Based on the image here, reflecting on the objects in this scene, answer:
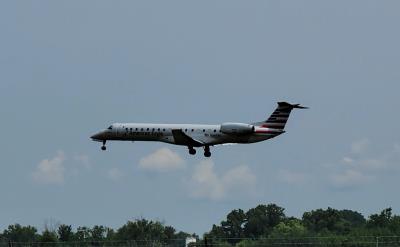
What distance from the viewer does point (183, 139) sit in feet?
371

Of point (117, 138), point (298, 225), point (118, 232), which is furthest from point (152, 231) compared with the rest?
point (117, 138)

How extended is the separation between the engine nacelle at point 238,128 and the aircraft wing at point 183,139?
3.99 m

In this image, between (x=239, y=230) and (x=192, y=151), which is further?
(x=239, y=230)

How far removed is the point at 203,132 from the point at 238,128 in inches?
218

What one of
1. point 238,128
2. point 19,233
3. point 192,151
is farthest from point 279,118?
point 19,233

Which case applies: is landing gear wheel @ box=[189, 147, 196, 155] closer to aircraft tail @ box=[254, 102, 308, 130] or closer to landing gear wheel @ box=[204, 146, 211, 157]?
landing gear wheel @ box=[204, 146, 211, 157]

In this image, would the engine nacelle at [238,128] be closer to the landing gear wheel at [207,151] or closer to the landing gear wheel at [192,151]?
the landing gear wheel at [207,151]

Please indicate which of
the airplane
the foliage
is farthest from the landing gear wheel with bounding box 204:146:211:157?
the foliage

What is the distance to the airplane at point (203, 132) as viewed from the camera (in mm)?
110375

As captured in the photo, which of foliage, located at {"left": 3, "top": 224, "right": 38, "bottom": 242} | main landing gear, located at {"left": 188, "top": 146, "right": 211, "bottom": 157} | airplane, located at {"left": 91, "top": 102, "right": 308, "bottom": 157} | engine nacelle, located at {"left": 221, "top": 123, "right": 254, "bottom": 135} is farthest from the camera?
foliage, located at {"left": 3, "top": 224, "right": 38, "bottom": 242}

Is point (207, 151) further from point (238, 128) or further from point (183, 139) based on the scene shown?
point (238, 128)

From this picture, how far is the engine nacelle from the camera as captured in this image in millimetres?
109000

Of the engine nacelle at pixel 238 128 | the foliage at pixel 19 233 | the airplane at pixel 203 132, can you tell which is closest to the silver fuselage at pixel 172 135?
the airplane at pixel 203 132

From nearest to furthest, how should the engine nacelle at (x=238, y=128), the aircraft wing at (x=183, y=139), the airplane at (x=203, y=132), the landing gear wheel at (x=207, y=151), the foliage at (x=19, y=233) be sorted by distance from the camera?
1. the engine nacelle at (x=238, y=128)
2. the airplane at (x=203, y=132)
3. the aircraft wing at (x=183, y=139)
4. the landing gear wheel at (x=207, y=151)
5. the foliage at (x=19, y=233)
